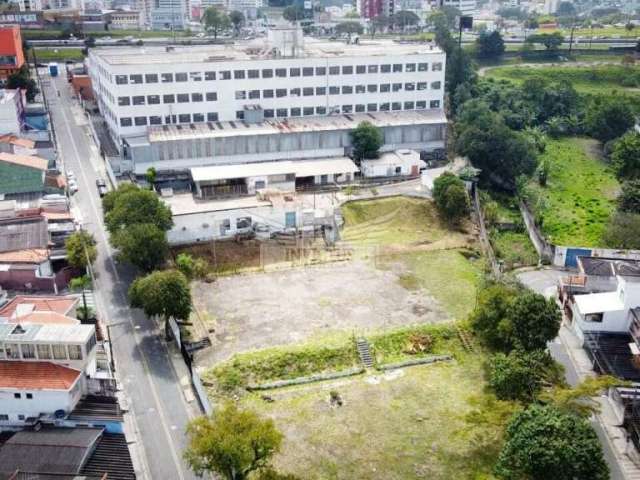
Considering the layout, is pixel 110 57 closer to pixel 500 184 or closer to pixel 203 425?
pixel 500 184

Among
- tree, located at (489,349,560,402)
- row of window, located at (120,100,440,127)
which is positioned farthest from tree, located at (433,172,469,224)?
tree, located at (489,349,560,402)

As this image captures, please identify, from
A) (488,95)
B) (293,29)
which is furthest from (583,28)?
(293,29)

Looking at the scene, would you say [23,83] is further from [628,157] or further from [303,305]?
[628,157]

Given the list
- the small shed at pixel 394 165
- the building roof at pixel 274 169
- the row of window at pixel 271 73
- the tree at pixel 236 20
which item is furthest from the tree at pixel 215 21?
the building roof at pixel 274 169

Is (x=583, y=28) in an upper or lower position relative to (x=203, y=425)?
upper

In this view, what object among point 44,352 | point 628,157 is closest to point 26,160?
point 44,352

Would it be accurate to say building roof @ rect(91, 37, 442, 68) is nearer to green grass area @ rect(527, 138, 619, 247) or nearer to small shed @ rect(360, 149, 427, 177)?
small shed @ rect(360, 149, 427, 177)
